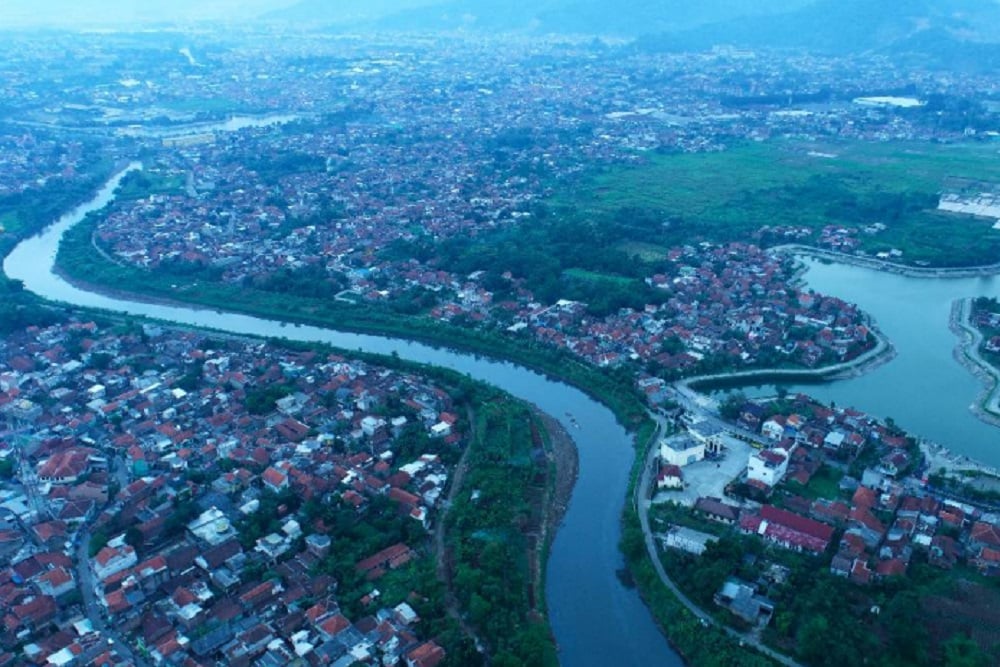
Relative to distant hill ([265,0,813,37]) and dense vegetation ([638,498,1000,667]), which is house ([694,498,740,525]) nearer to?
dense vegetation ([638,498,1000,667])

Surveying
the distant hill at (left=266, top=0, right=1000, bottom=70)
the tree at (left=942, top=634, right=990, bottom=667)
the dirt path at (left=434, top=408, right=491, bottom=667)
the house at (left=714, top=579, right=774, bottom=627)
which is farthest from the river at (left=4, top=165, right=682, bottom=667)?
the distant hill at (left=266, top=0, right=1000, bottom=70)

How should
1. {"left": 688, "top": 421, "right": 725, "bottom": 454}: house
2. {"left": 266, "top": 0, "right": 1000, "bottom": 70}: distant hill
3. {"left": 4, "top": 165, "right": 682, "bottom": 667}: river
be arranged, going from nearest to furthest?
{"left": 4, "top": 165, "right": 682, "bottom": 667}: river < {"left": 688, "top": 421, "right": 725, "bottom": 454}: house < {"left": 266, "top": 0, "right": 1000, "bottom": 70}: distant hill

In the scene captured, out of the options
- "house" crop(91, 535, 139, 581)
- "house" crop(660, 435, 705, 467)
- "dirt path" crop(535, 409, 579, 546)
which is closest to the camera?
"house" crop(91, 535, 139, 581)

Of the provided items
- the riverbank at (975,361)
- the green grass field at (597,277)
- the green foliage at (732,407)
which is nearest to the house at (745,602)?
the green foliage at (732,407)

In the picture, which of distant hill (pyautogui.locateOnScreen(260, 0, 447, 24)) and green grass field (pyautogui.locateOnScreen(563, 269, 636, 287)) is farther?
distant hill (pyautogui.locateOnScreen(260, 0, 447, 24))

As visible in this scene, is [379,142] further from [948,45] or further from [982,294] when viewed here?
[948,45]

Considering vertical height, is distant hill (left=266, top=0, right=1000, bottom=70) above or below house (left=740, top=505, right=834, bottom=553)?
above
